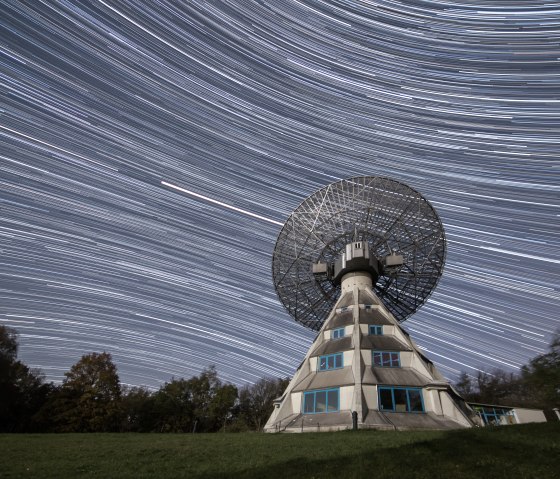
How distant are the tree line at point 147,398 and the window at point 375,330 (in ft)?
73.8

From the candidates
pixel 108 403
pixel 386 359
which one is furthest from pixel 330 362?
pixel 108 403

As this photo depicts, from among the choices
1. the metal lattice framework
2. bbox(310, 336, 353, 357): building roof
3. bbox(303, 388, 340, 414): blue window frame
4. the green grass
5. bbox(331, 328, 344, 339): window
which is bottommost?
the green grass

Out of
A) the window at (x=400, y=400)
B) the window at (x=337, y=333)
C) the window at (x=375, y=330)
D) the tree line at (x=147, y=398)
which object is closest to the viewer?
the window at (x=400, y=400)

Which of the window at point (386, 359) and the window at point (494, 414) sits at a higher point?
the window at point (386, 359)

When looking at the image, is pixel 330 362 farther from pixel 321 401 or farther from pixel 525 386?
pixel 525 386

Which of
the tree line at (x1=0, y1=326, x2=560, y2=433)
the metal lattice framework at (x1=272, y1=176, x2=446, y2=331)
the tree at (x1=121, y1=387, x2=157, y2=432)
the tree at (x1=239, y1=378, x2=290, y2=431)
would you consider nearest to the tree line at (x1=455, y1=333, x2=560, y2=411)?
the tree line at (x1=0, y1=326, x2=560, y2=433)

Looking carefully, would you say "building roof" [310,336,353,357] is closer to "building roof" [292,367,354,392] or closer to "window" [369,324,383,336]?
"building roof" [292,367,354,392]

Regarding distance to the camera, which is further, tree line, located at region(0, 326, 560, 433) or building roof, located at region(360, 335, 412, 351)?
tree line, located at region(0, 326, 560, 433)

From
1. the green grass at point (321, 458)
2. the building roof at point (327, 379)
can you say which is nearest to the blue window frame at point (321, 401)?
the building roof at point (327, 379)

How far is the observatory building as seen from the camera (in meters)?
26.7

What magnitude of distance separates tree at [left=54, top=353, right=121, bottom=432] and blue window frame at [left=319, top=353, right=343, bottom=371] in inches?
1401

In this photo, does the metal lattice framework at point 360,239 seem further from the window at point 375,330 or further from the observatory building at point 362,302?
the window at point 375,330

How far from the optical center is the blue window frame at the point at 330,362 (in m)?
30.5

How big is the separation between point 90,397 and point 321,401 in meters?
38.9
